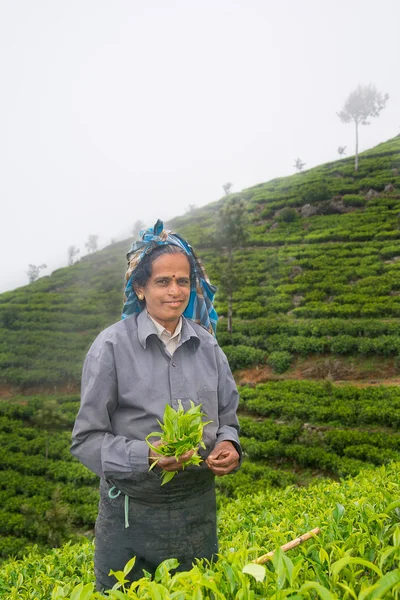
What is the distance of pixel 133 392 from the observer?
5.67 ft

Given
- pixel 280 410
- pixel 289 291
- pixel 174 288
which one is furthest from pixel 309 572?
pixel 289 291

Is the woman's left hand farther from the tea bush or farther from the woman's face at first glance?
the woman's face

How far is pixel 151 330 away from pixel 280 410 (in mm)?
9391

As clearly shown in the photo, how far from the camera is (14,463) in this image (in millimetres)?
10312

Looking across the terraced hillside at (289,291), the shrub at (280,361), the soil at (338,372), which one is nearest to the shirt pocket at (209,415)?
the soil at (338,372)

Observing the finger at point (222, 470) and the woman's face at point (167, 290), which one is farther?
the woman's face at point (167, 290)

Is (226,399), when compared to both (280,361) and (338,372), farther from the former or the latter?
Answer: (280,361)

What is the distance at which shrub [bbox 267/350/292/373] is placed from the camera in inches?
525

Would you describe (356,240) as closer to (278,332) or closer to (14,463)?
(278,332)

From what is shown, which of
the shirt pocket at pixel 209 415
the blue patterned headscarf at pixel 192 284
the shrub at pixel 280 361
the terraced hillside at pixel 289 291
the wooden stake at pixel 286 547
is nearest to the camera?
the wooden stake at pixel 286 547

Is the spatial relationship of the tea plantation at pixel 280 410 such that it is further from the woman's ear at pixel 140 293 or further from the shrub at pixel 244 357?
the woman's ear at pixel 140 293

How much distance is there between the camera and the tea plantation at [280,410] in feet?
4.16

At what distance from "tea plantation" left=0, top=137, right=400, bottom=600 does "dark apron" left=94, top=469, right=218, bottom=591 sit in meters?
0.19

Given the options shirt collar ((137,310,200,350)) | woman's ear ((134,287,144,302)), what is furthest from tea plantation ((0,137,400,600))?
woman's ear ((134,287,144,302))
